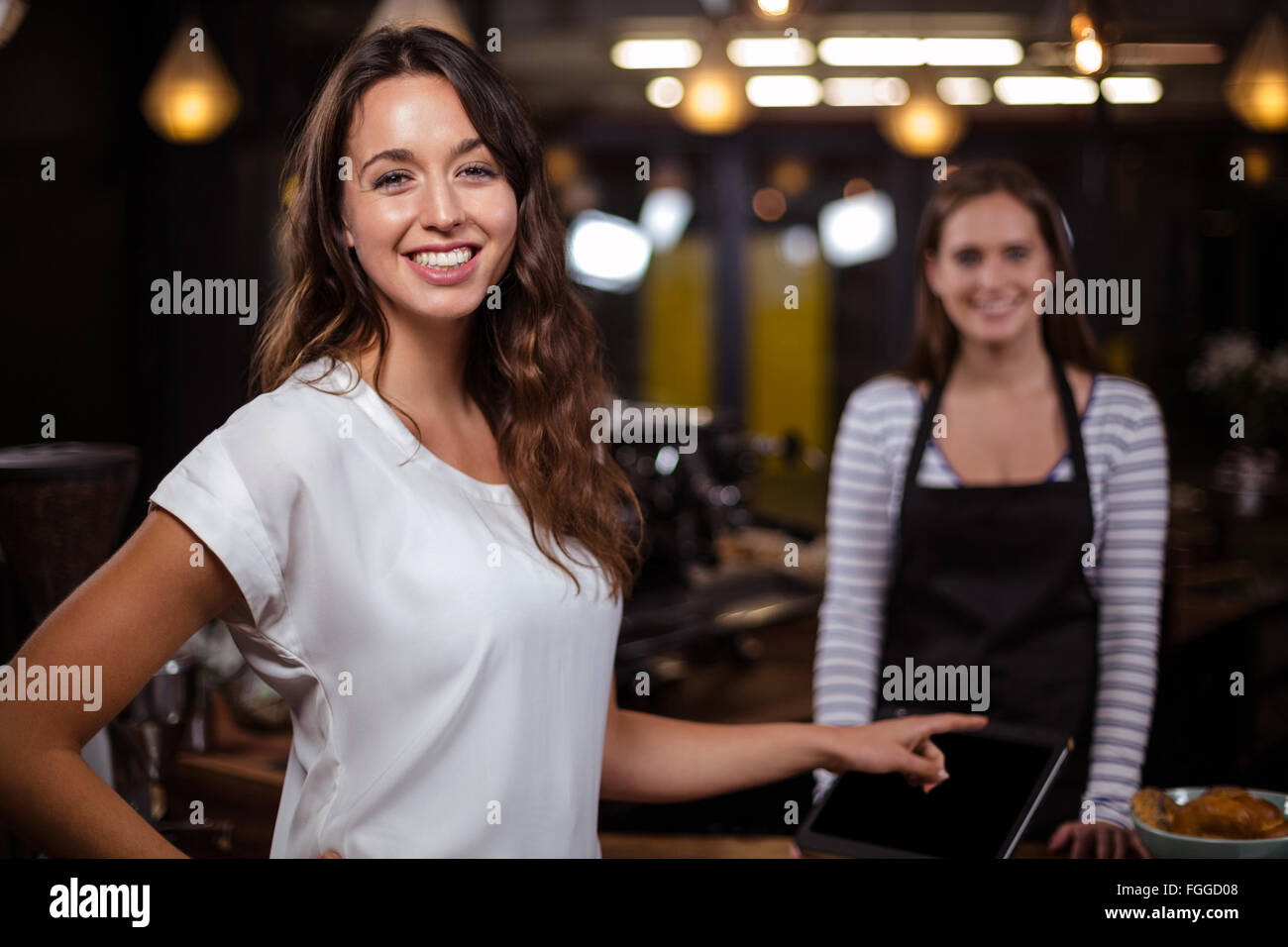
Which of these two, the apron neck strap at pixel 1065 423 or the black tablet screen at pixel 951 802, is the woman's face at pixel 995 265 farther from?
the black tablet screen at pixel 951 802

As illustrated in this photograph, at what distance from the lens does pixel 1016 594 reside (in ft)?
6.34

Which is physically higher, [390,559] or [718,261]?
[718,261]

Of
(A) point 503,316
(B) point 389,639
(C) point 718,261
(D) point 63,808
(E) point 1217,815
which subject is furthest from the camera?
(C) point 718,261

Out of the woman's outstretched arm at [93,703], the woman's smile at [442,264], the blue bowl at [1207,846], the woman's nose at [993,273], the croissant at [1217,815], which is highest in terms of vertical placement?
the woman's nose at [993,273]

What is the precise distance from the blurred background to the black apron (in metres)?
0.47

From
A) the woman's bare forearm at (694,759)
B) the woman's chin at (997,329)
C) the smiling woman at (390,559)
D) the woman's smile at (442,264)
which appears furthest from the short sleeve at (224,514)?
the woman's chin at (997,329)

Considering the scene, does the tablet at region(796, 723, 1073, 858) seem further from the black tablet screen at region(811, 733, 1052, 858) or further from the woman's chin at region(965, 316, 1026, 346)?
the woman's chin at region(965, 316, 1026, 346)

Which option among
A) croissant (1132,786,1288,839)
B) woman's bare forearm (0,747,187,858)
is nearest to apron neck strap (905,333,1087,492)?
croissant (1132,786,1288,839)

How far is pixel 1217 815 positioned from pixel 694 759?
583mm

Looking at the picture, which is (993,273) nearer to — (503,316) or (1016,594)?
(1016,594)

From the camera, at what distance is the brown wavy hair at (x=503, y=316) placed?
4.06 feet

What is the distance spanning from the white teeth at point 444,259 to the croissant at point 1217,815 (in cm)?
97

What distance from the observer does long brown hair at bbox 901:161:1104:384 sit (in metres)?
1.94

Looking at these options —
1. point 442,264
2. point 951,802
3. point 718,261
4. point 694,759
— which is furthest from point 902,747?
point 718,261
